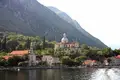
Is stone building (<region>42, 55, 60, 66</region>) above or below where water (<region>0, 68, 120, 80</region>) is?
above

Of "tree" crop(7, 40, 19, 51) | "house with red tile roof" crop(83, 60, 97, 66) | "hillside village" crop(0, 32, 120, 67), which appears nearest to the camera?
"hillside village" crop(0, 32, 120, 67)

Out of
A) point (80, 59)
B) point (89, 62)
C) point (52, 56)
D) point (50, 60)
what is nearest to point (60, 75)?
point (50, 60)

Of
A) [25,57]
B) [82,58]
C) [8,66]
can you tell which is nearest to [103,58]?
[82,58]

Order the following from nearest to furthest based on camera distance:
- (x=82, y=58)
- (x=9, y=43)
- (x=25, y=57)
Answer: (x=25, y=57), (x=82, y=58), (x=9, y=43)

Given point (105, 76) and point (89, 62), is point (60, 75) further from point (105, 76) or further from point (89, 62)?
point (89, 62)

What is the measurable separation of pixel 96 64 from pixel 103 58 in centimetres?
1419

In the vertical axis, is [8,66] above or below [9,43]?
below

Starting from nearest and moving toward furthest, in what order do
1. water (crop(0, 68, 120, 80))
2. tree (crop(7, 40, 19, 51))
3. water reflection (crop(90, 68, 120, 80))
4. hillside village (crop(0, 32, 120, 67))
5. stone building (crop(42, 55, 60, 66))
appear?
water reflection (crop(90, 68, 120, 80)) → water (crop(0, 68, 120, 80)) → hillside village (crop(0, 32, 120, 67)) → stone building (crop(42, 55, 60, 66)) → tree (crop(7, 40, 19, 51))

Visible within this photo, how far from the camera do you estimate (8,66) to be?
14012 cm

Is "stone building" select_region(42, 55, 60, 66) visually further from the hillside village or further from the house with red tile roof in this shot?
the house with red tile roof

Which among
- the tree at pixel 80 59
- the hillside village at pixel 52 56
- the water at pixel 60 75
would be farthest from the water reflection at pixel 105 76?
the tree at pixel 80 59

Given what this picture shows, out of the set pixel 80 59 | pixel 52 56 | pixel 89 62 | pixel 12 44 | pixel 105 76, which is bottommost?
pixel 105 76

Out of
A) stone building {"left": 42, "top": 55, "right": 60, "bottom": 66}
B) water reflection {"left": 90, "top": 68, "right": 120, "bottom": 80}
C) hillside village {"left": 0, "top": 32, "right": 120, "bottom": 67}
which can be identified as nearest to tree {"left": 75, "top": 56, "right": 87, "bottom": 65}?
hillside village {"left": 0, "top": 32, "right": 120, "bottom": 67}

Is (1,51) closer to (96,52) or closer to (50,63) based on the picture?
(50,63)
